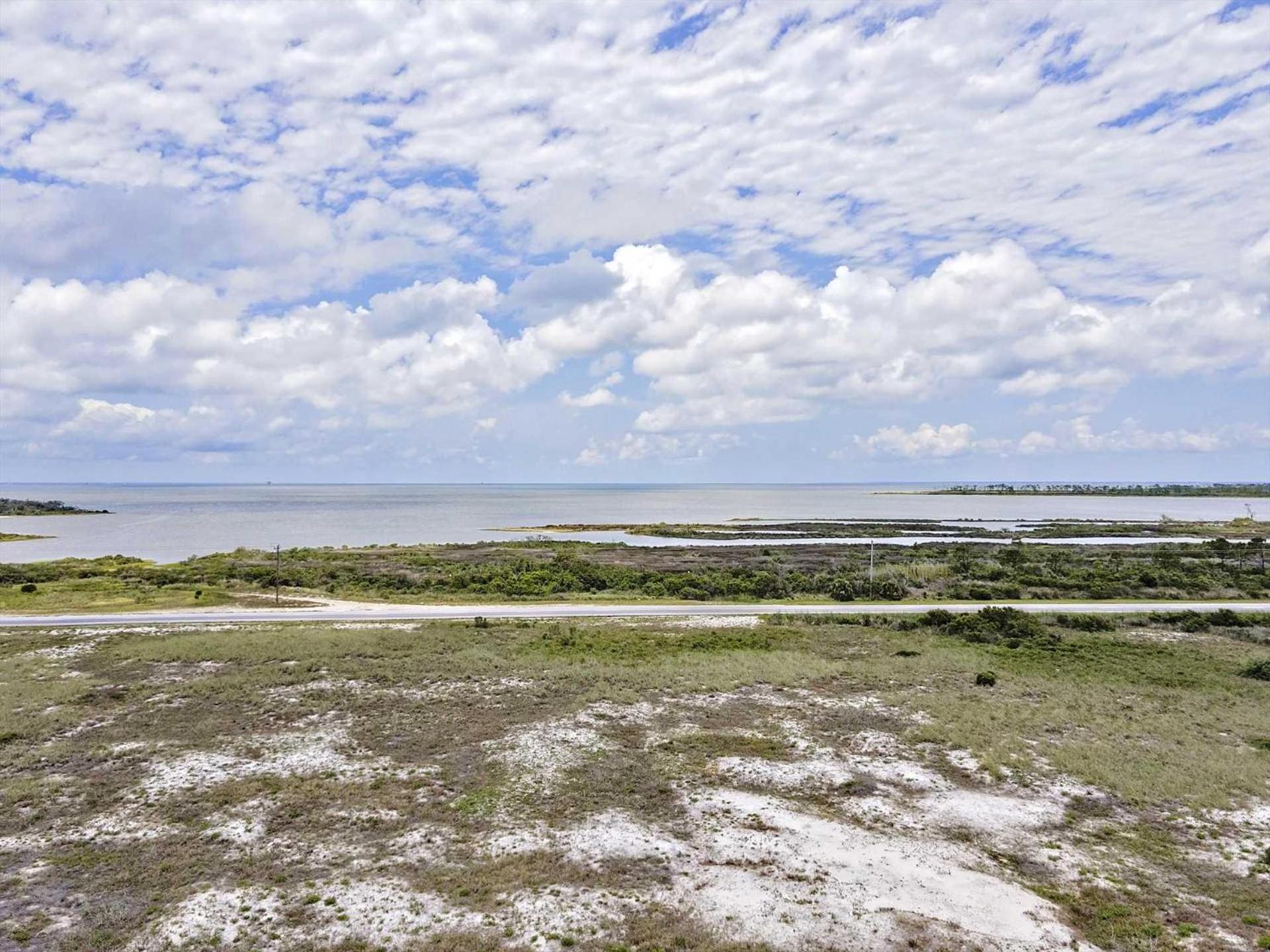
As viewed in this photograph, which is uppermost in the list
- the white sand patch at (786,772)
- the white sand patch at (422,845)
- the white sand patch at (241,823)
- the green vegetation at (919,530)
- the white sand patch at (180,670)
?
the green vegetation at (919,530)

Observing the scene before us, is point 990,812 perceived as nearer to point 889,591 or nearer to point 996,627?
point 996,627

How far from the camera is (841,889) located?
1410 centimetres

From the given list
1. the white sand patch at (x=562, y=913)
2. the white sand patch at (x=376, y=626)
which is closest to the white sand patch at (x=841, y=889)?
the white sand patch at (x=562, y=913)

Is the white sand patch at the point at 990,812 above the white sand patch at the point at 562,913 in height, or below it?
below

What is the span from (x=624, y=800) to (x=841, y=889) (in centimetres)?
589

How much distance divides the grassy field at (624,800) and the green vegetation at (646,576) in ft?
63.4

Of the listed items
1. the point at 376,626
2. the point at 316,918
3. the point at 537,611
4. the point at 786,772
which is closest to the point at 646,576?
the point at 537,611

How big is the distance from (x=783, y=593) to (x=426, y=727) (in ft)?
119

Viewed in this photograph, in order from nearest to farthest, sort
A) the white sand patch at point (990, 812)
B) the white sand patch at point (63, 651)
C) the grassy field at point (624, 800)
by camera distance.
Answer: the grassy field at point (624, 800) → the white sand patch at point (990, 812) → the white sand patch at point (63, 651)

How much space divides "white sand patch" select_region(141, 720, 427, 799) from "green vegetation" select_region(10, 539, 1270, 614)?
3003 cm

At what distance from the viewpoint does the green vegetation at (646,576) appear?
53.5 meters

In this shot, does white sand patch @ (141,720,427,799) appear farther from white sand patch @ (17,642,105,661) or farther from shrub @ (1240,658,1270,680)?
shrub @ (1240,658,1270,680)

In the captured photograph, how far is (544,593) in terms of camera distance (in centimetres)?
5575

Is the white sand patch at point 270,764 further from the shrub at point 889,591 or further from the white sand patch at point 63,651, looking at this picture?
the shrub at point 889,591
